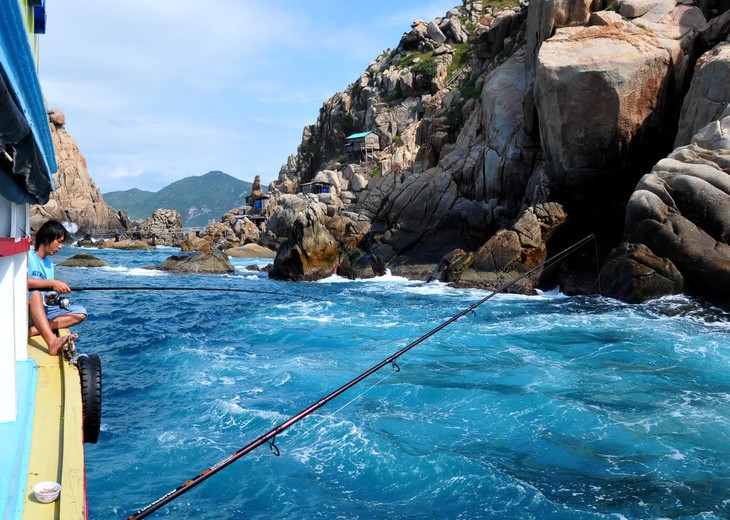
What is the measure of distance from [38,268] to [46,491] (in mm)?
3740

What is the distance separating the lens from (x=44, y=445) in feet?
13.3

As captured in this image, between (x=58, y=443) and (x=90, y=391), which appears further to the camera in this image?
(x=90, y=391)

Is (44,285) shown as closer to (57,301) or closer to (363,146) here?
(57,301)

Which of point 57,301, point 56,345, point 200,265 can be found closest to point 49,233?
point 57,301

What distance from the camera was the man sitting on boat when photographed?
6.13 m

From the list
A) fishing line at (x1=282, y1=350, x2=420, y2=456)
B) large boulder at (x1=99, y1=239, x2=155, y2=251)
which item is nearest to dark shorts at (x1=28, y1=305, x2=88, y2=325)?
fishing line at (x1=282, y1=350, x2=420, y2=456)

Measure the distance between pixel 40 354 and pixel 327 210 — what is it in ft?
143

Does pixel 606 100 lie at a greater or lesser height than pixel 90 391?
greater

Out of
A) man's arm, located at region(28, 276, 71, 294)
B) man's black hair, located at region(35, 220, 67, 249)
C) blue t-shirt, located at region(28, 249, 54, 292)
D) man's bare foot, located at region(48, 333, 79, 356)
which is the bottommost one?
man's bare foot, located at region(48, 333, 79, 356)

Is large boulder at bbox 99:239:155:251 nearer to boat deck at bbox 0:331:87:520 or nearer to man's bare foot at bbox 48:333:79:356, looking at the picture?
man's bare foot at bbox 48:333:79:356

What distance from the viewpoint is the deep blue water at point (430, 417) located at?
259 inches

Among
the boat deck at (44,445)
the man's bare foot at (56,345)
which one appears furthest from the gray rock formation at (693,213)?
the boat deck at (44,445)

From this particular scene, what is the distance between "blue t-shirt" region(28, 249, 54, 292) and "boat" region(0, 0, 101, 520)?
1.09 metres

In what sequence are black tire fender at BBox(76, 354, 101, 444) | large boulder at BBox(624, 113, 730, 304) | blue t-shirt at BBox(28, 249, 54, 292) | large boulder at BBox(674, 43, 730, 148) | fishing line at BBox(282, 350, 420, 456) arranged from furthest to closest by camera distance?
large boulder at BBox(674, 43, 730, 148), large boulder at BBox(624, 113, 730, 304), fishing line at BBox(282, 350, 420, 456), blue t-shirt at BBox(28, 249, 54, 292), black tire fender at BBox(76, 354, 101, 444)
